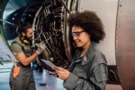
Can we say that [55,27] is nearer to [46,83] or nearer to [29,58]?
[29,58]

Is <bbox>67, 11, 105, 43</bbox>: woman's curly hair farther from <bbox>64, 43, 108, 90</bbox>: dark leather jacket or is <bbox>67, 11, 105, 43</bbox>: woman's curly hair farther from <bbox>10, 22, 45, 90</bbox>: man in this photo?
<bbox>10, 22, 45, 90</bbox>: man

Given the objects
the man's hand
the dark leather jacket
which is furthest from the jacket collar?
the man's hand

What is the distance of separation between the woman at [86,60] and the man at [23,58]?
1.56 m

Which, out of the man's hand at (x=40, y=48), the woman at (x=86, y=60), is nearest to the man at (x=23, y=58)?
the man's hand at (x=40, y=48)

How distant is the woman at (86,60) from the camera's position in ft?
7.50

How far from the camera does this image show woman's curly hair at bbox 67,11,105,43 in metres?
2.39

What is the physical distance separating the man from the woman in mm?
1561

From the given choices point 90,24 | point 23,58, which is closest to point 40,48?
point 23,58

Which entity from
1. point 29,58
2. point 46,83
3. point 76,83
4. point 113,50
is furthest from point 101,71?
point 46,83

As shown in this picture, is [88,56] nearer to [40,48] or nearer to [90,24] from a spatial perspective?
[90,24]

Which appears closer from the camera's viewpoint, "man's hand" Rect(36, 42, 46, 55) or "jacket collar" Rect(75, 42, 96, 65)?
"jacket collar" Rect(75, 42, 96, 65)

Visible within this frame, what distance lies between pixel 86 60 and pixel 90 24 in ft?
0.87

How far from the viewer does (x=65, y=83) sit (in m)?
2.35

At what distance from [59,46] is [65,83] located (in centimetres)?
177
